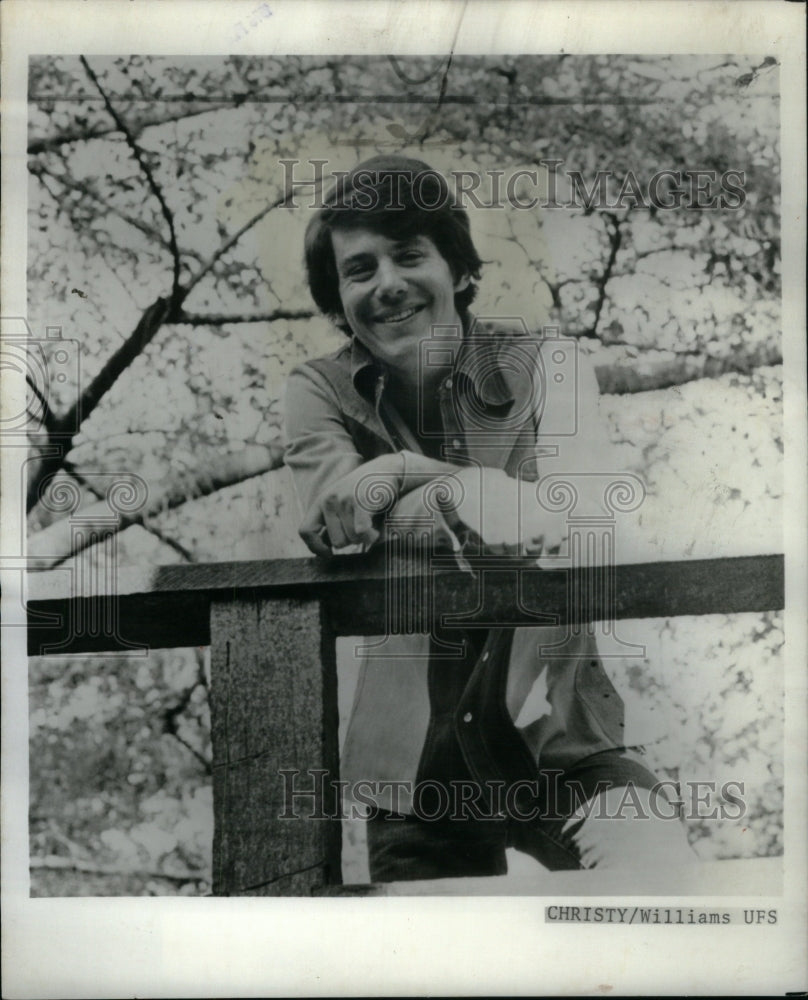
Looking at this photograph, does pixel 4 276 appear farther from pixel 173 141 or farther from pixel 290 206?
pixel 290 206

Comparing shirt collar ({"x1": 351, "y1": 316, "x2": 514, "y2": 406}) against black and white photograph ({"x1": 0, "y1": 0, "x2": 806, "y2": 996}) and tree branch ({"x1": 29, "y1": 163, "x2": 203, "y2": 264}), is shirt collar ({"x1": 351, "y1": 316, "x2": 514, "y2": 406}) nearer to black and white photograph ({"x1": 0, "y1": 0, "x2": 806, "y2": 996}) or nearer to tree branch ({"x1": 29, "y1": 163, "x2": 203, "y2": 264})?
black and white photograph ({"x1": 0, "y1": 0, "x2": 806, "y2": 996})

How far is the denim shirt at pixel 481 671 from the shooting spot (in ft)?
4.14

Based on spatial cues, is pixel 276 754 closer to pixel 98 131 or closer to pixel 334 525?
pixel 334 525

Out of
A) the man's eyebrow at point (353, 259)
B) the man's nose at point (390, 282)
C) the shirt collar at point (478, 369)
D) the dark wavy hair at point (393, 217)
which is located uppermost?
the dark wavy hair at point (393, 217)

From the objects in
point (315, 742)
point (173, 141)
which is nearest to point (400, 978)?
point (315, 742)

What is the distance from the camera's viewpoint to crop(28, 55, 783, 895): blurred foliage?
4.19 ft

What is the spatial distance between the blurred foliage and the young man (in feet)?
0.14

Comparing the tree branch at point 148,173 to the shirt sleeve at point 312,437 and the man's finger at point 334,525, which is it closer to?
the shirt sleeve at point 312,437

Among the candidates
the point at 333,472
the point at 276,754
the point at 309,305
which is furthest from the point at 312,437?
the point at 276,754

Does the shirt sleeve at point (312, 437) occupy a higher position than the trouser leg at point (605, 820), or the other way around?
the shirt sleeve at point (312, 437)

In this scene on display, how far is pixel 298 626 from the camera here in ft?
4.11
